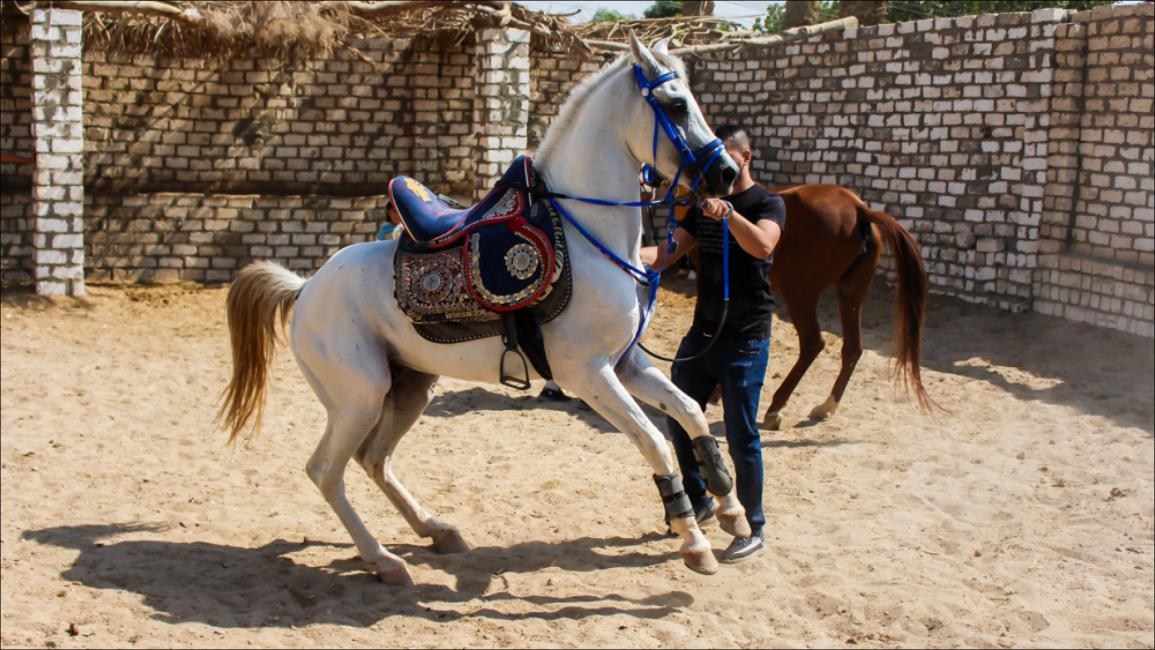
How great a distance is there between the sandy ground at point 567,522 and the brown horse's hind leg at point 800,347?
0.20m

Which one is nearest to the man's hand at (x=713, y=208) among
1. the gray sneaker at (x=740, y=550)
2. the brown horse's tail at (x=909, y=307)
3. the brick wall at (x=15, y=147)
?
the gray sneaker at (x=740, y=550)

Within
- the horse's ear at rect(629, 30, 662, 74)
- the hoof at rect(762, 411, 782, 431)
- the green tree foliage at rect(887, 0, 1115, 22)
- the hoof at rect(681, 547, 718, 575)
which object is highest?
the green tree foliage at rect(887, 0, 1115, 22)

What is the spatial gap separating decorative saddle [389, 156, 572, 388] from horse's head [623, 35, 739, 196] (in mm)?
513

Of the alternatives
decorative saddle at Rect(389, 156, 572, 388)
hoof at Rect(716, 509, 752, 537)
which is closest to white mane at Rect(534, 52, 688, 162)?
decorative saddle at Rect(389, 156, 572, 388)

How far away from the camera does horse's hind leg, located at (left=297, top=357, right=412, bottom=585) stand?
5.38 meters

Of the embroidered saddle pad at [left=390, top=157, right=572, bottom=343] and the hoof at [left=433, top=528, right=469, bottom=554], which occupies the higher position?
the embroidered saddle pad at [left=390, top=157, right=572, bottom=343]

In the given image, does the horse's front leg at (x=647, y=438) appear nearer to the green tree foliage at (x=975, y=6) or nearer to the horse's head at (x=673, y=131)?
the horse's head at (x=673, y=131)

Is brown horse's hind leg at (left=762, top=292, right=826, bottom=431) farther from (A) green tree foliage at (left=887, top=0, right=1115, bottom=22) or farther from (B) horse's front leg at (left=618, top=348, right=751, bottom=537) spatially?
(A) green tree foliage at (left=887, top=0, right=1115, bottom=22)

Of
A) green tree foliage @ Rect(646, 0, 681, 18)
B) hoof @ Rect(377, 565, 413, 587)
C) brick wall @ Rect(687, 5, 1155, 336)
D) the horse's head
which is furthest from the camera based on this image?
green tree foliage @ Rect(646, 0, 681, 18)

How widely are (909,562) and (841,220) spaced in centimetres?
349

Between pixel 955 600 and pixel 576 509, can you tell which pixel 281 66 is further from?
pixel 955 600

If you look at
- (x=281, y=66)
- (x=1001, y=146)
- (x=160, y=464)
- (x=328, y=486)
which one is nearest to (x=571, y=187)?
(x=328, y=486)

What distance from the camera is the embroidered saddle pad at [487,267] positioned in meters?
5.00

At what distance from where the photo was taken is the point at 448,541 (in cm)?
594
